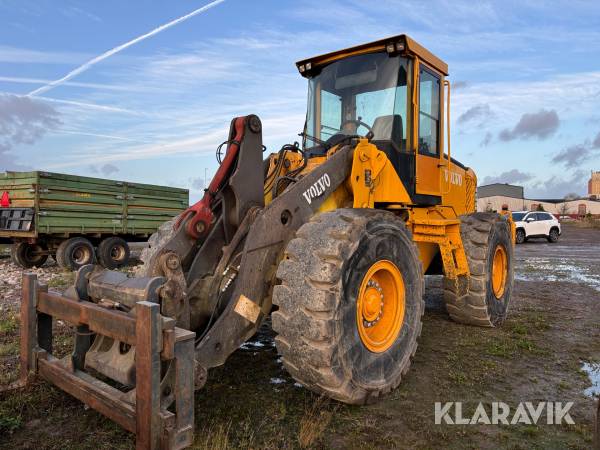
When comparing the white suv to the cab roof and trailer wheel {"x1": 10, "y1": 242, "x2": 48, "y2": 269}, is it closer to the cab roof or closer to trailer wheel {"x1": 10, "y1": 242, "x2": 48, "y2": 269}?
the cab roof

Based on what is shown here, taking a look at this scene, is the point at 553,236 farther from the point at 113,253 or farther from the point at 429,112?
the point at 429,112

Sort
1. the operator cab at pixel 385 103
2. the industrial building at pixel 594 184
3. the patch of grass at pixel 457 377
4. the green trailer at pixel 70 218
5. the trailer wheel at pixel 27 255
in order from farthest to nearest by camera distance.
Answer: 1. the industrial building at pixel 594 184
2. the trailer wheel at pixel 27 255
3. the green trailer at pixel 70 218
4. the operator cab at pixel 385 103
5. the patch of grass at pixel 457 377

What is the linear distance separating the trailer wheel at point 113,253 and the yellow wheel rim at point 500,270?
10.4 m

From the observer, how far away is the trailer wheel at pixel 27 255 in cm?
1270

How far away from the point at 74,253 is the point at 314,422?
11111 mm

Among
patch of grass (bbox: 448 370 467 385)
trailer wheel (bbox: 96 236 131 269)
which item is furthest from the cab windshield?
trailer wheel (bbox: 96 236 131 269)

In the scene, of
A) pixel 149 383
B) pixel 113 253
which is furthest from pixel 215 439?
pixel 113 253

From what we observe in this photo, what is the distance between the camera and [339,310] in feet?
11.3

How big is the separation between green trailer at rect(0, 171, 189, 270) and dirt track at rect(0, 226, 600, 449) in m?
6.40

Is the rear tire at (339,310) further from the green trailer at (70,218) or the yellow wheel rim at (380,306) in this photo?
the green trailer at (70,218)

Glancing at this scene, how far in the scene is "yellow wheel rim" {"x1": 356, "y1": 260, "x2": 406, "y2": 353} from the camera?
152 inches

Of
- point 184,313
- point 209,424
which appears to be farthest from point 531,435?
point 184,313

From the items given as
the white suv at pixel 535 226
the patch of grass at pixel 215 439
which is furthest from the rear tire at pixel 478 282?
the white suv at pixel 535 226

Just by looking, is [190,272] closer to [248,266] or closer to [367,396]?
[248,266]
